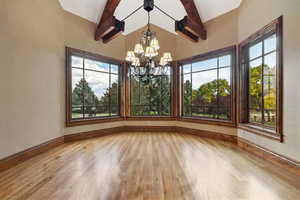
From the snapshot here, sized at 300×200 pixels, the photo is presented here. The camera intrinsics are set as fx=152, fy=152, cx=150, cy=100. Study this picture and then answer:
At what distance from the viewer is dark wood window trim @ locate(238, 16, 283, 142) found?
273 centimetres

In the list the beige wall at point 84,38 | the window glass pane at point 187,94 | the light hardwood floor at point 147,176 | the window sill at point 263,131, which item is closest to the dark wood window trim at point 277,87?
the window sill at point 263,131

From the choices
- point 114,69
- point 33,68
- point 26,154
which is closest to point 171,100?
point 114,69

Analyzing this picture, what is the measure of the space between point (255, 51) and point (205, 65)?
60.6 inches

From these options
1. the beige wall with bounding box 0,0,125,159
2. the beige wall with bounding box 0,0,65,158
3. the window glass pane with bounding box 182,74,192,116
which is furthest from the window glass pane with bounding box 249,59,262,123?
the beige wall with bounding box 0,0,65,158

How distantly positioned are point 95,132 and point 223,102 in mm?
4092

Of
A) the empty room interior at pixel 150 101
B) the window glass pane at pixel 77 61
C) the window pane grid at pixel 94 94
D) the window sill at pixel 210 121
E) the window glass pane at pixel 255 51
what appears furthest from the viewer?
the window pane grid at pixel 94 94

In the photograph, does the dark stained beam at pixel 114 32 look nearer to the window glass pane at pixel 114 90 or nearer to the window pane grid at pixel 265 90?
the window glass pane at pixel 114 90

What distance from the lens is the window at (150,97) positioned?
18.9ft

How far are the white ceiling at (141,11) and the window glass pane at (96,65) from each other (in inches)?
50.2

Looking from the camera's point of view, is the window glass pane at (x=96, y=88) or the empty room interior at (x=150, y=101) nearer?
the empty room interior at (x=150, y=101)

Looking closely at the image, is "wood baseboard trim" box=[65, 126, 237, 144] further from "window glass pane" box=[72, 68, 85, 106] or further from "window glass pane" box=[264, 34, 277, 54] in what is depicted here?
"window glass pane" box=[264, 34, 277, 54]

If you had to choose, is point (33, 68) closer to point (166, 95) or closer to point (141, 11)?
point (141, 11)

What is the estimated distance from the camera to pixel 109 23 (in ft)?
14.4

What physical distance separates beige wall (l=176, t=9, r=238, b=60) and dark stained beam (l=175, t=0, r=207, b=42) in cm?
21
